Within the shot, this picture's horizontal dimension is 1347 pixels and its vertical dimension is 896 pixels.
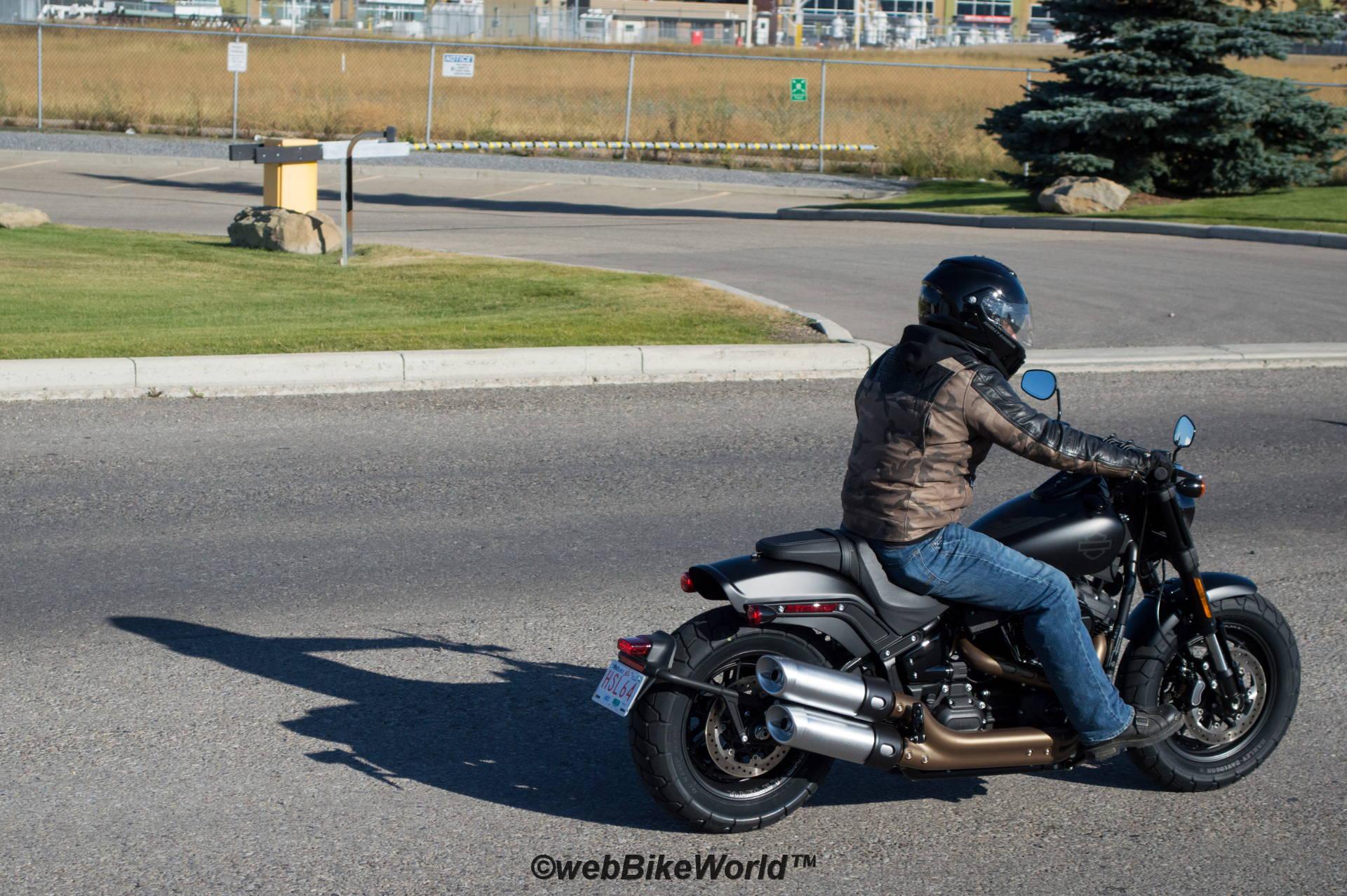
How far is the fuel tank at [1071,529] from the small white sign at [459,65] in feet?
95.4

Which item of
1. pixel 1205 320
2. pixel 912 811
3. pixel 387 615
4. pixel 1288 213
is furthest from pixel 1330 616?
pixel 1288 213

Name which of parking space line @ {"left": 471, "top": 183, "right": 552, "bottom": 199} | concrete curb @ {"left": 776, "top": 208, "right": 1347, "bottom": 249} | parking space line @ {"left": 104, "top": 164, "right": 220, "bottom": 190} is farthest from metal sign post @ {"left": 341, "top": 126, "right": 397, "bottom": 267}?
parking space line @ {"left": 104, "top": 164, "right": 220, "bottom": 190}

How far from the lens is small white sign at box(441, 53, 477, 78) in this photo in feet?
105

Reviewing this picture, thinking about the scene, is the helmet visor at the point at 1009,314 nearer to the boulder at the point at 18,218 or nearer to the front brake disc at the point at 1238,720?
the front brake disc at the point at 1238,720

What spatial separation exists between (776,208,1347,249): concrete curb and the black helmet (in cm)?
1752

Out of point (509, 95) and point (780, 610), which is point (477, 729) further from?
point (509, 95)

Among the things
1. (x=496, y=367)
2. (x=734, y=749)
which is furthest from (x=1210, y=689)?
(x=496, y=367)

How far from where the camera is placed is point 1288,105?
24328mm

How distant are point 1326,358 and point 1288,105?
13546 mm

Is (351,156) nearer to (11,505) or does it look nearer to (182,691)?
(11,505)

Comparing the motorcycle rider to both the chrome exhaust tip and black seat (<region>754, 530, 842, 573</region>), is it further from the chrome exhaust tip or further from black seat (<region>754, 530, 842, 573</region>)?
the chrome exhaust tip

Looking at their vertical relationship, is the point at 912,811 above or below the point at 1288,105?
below

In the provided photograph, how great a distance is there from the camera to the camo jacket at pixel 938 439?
416 cm

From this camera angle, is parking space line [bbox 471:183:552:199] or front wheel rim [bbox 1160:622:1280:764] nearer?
front wheel rim [bbox 1160:622:1280:764]
